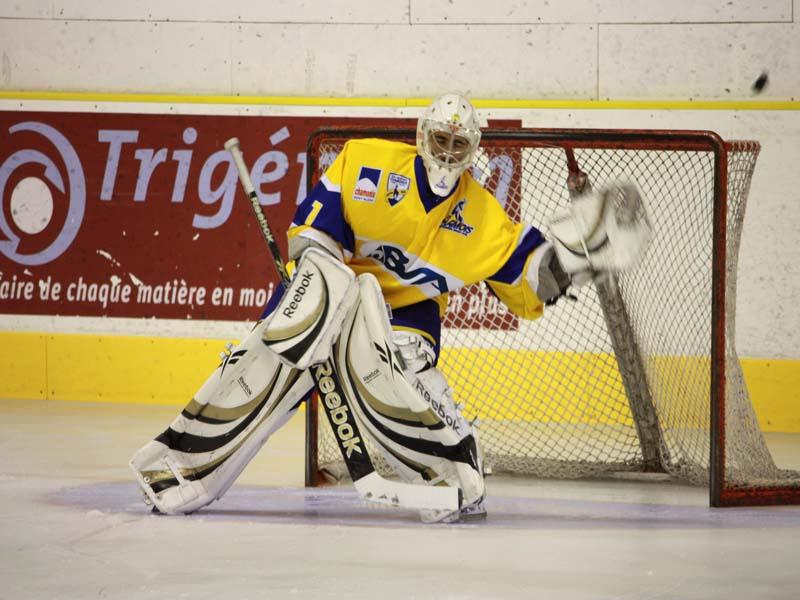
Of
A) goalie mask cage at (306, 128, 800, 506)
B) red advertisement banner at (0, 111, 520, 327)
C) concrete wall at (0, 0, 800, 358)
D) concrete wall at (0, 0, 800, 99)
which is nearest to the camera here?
goalie mask cage at (306, 128, 800, 506)

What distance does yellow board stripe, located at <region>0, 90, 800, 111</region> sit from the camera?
22.7 ft

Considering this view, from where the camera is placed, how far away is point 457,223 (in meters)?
4.56

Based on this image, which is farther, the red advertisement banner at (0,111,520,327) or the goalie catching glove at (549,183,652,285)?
the red advertisement banner at (0,111,520,327)

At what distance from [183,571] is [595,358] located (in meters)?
3.46

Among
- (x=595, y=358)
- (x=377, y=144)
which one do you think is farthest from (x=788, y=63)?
(x=377, y=144)

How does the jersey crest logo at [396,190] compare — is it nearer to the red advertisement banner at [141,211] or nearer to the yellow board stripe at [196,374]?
the yellow board stripe at [196,374]

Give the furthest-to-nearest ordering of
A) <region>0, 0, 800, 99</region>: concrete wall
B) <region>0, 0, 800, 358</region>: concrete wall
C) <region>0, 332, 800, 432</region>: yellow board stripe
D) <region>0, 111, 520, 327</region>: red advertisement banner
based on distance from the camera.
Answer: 1. <region>0, 111, 520, 327</region>: red advertisement banner
2. <region>0, 0, 800, 99</region>: concrete wall
3. <region>0, 0, 800, 358</region>: concrete wall
4. <region>0, 332, 800, 432</region>: yellow board stripe

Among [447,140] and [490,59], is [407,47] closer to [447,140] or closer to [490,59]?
[490,59]

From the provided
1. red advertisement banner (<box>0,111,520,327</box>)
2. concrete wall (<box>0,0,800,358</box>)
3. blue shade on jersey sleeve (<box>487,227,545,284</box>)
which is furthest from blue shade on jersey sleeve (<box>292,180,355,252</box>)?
concrete wall (<box>0,0,800,358</box>)

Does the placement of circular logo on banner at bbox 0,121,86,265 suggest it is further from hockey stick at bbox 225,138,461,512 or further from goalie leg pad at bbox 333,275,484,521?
goalie leg pad at bbox 333,275,484,521

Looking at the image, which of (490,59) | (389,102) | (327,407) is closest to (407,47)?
(389,102)

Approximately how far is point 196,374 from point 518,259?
10.3 feet

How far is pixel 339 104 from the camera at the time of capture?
23.8ft

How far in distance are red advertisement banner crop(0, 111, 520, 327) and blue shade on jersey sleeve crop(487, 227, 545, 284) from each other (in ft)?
8.86
